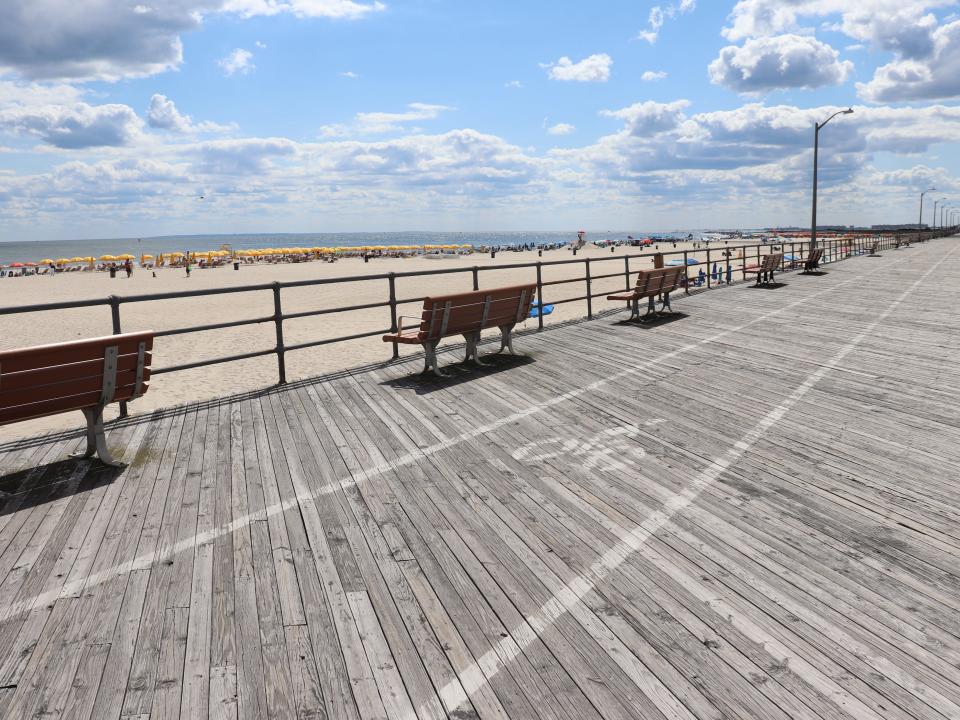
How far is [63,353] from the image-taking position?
441cm

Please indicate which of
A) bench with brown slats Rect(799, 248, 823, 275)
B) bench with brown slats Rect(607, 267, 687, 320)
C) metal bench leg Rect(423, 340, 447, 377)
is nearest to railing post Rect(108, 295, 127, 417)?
metal bench leg Rect(423, 340, 447, 377)

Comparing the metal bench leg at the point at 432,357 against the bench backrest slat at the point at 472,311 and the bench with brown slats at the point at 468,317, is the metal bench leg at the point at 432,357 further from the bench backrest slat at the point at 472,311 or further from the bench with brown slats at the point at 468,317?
the bench backrest slat at the point at 472,311

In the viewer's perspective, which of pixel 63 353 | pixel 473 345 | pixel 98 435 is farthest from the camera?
pixel 473 345

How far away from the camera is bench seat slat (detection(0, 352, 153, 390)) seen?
4.23 metres

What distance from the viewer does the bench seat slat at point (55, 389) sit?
4262mm

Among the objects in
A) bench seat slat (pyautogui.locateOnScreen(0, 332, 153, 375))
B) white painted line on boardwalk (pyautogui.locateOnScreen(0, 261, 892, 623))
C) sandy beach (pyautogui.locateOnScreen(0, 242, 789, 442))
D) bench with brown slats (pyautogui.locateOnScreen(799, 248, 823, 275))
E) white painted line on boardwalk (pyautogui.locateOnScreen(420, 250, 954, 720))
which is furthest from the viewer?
bench with brown slats (pyautogui.locateOnScreen(799, 248, 823, 275))

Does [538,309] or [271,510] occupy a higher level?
[538,309]

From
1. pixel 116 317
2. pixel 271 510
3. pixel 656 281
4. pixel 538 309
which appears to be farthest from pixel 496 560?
pixel 656 281

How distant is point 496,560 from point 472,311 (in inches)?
181

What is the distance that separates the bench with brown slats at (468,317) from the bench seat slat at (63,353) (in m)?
2.99

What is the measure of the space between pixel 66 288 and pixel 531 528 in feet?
160

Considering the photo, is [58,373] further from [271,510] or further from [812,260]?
[812,260]

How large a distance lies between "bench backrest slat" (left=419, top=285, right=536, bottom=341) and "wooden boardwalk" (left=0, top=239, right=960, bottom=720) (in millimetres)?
1154

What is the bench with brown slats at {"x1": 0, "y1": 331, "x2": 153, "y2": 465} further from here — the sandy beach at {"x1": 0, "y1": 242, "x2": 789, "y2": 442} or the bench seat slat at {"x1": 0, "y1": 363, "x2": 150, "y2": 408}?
the sandy beach at {"x1": 0, "y1": 242, "x2": 789, "y2": 442}
